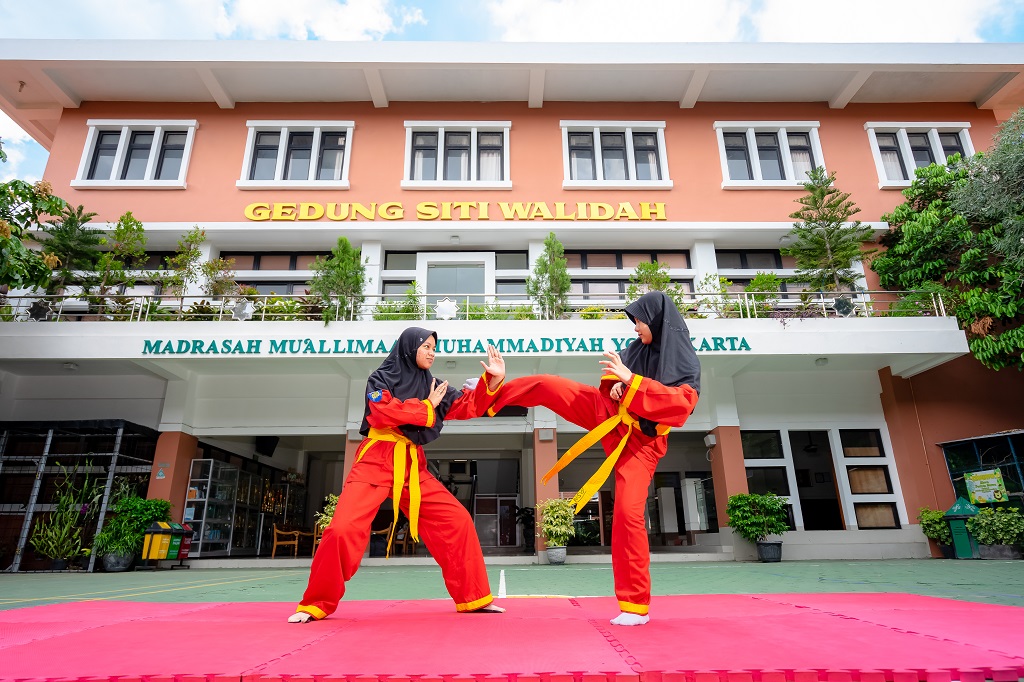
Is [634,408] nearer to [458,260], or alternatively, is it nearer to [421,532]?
[421,532]

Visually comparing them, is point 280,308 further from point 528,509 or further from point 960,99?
point 960,99

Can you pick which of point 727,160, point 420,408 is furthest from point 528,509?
point 420,408

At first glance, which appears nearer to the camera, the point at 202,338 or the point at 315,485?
the point at 202,338

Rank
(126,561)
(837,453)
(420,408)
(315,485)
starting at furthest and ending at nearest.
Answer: (315,485)
(837,453)
(126,561)
(420,408)

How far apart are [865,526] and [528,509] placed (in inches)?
296

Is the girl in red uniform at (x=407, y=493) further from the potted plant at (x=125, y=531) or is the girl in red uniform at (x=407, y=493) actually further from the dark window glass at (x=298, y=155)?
the dark window glass at (x=298, y=155)

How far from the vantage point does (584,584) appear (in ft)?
23.6

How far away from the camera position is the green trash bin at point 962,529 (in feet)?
34.1

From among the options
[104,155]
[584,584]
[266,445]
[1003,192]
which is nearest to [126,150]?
[104,155]

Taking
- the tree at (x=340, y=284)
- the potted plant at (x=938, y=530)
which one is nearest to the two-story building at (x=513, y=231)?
the potted plant at (x=938, y=530)

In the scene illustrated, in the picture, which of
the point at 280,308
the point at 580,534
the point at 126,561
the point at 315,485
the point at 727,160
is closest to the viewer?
the point at 126,561

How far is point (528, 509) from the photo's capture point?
15656 millimetres

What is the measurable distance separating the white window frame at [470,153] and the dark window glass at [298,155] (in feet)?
7.67

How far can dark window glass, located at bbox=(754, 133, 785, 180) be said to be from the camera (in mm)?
14359
